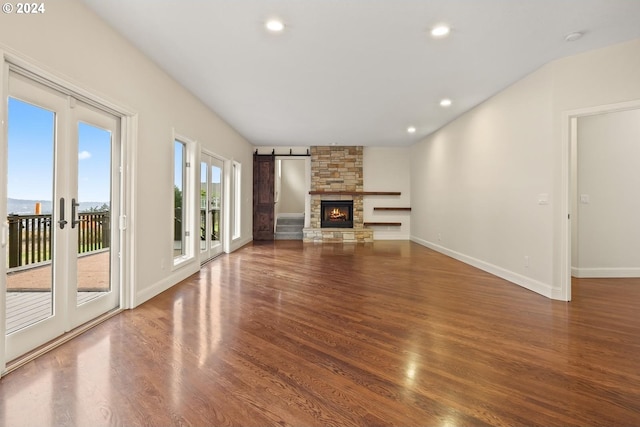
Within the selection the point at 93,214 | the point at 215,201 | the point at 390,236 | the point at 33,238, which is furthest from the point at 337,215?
the point at 33,238

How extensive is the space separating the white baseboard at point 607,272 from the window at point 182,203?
5919mm

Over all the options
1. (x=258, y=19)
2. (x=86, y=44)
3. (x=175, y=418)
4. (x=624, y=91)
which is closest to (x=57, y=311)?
(x=175, y=418)

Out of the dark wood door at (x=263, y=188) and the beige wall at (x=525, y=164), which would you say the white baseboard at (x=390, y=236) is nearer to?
the beige wall at (x=525, y=164)

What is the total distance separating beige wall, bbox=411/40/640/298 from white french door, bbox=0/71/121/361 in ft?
15.7

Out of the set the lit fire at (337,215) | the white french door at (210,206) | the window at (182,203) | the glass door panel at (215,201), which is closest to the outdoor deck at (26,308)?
the window at (182,203)

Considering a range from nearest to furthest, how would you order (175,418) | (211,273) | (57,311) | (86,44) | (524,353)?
1. (175,418)
2. (524,353)
3. (57,311)
4. (86,44)
5. (211,273)

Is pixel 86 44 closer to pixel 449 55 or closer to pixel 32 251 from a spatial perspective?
pixel 32 251

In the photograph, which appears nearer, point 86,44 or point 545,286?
point 86,44

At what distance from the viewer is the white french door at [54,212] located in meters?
2.02

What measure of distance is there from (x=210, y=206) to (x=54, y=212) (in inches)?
128

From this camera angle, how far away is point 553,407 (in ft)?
4.97

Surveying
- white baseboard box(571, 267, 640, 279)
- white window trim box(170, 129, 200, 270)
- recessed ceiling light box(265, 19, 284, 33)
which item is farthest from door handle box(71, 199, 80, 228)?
white baseboard box(571, 267, 640, 279)

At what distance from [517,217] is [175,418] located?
4.36 meters

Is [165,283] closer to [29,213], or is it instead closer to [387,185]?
[29,213]
